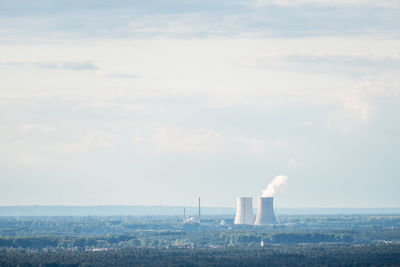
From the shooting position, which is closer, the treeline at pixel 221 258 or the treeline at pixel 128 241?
the treeline at pixel 221 258

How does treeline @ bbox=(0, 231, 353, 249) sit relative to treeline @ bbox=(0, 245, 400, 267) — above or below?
above

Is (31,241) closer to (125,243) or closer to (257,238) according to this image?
(125,243)

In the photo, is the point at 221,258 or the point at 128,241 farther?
the point at 128,241

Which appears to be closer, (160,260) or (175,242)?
(160,260)

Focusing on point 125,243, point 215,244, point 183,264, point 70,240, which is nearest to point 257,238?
point 215,244

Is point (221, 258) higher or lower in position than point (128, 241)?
lower

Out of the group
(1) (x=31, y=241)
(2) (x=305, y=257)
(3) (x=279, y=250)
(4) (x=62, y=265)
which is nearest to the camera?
(4) (x=62, y=265)

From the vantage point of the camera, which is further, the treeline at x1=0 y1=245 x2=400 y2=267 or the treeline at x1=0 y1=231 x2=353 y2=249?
the treeline at x1=0 y1=231 x2=353 y2=249

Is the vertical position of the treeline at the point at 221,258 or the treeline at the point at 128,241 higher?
the treeline at the point at 128,241
